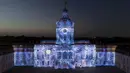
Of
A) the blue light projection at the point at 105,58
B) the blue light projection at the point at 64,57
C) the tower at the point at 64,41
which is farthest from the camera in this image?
the blue light projection at the point at 105,58

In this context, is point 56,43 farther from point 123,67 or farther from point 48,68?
point 123,67

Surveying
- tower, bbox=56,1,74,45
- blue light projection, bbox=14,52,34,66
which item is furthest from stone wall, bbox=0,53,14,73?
tower, bbox=56,1,74,45

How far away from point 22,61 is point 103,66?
2234 cm

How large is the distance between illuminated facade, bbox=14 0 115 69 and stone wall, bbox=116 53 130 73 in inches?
140

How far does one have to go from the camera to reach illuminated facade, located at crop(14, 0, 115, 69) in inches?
3164

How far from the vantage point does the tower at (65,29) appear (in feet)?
268

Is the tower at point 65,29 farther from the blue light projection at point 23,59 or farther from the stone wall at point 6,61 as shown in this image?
the stone wall at point 6,61

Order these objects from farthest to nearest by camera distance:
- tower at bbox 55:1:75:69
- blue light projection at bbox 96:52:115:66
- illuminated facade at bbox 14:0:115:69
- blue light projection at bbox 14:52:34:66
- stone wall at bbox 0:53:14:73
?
blue light projection at bbox 14:52:34:66
blue light projection at bbox 96:52:115:66
illuminated facade at bbox 14:0:115:69
tower at bbox 55:1:75:69
stone wall at bbox 0:53:14:73

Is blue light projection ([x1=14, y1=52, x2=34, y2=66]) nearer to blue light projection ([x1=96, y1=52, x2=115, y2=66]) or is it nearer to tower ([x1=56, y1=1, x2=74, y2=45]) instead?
tower ([x1=56, y1=1, x2=74, y2=45])

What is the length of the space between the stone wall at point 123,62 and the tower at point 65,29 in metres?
13.4

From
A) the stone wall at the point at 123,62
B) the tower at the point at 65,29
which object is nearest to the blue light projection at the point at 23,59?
the tower at the point at 65,29

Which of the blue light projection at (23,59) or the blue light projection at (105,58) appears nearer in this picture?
Result: the blue light projection at (105,58)

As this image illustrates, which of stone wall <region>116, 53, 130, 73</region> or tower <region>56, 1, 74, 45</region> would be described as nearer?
stone wall <region>116, 53, 130, 73</region>

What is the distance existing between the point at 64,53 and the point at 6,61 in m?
15.1
